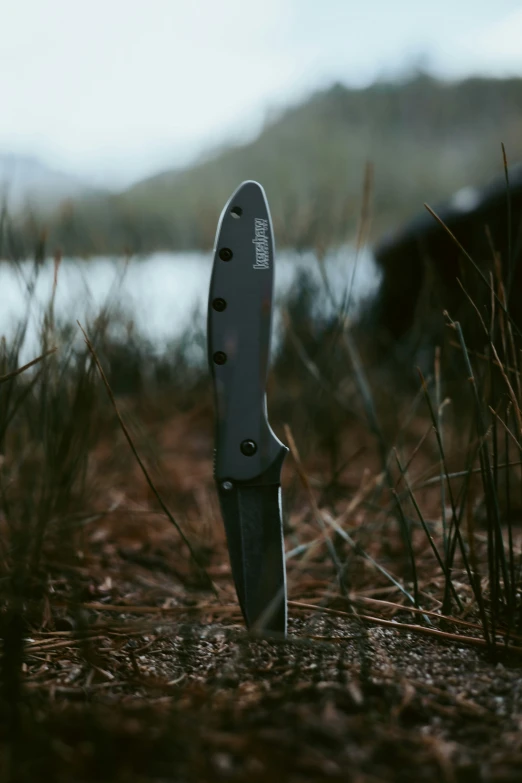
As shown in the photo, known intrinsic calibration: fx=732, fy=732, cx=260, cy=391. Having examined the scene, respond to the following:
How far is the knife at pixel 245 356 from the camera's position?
0.80 meters

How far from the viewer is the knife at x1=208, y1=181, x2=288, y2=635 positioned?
804 mm

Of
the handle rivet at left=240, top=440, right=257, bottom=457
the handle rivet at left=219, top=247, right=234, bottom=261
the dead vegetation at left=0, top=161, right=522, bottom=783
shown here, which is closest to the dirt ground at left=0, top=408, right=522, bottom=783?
the dead vegetation at left=0, top=161, right=522, bottom=783

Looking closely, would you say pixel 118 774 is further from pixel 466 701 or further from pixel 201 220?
pixel 201 220

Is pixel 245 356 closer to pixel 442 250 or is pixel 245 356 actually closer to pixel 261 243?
pixel 261 243

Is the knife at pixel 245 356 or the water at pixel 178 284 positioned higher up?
the water at pixel 178 284

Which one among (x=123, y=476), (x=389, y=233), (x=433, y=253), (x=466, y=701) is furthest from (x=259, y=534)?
(x=389, y=233)


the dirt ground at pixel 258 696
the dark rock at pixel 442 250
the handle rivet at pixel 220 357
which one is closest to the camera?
the dirt ground at pixel 258 696

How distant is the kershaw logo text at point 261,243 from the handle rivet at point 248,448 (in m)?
0.19

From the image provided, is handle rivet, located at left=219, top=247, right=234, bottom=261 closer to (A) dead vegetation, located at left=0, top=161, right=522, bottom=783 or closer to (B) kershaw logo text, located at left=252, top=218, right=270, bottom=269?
(B) kershaw logo text, located at left=252, top=218, right=270, bottom=269

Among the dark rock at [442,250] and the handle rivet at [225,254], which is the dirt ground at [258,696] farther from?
the dark rock at [442,250]

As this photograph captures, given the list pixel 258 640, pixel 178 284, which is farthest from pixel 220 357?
pixel 178 284

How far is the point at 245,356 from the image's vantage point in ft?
2.64

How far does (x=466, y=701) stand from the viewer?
25.5 inches

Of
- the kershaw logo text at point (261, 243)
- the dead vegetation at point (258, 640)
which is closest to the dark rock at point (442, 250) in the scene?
the dead vegetation at point (258, 640)
